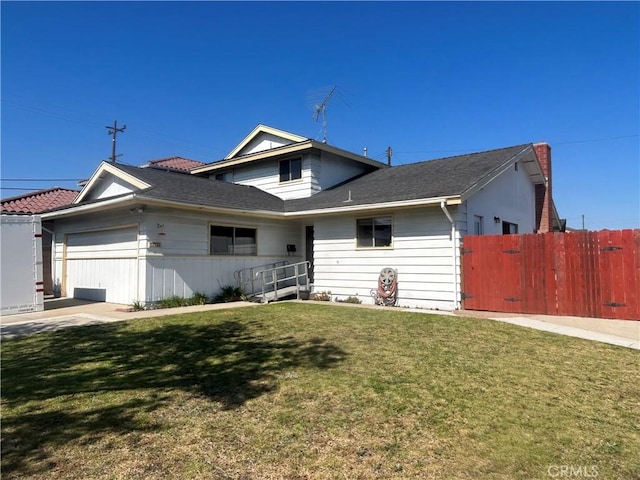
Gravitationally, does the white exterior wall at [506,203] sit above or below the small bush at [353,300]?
above

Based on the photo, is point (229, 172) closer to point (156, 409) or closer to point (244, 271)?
point (244, 271)

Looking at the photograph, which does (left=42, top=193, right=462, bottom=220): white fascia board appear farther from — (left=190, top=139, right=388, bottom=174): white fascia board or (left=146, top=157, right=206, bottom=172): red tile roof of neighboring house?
(left=146, top=157, right=206, bottom=172): red tile roof of neighboring house

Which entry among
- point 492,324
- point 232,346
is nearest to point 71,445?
point 232,346

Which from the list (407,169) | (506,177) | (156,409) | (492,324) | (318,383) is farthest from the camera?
(407,169)

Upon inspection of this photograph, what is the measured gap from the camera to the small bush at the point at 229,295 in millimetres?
12781

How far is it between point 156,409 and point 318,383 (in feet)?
5.82

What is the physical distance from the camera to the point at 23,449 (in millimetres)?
3322

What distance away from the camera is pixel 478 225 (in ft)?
39.9

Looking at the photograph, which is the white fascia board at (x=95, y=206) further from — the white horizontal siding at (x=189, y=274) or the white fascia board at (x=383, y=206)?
the white fascia board at (x=383, y=206)

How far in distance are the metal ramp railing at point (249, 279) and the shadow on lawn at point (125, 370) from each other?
212 inches

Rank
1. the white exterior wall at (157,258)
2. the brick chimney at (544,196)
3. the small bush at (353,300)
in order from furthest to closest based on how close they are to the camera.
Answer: the brick chimney at (544,196)
the small bush at (353,300)
the white exterior wall at (157,258)

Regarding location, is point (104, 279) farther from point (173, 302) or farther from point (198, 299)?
point (198, 299)

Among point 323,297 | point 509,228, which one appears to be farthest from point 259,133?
point 509,228

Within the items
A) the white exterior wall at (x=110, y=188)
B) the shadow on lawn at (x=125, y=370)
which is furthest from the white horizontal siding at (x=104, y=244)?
the shadow on lawn at (x=125, y=370)
